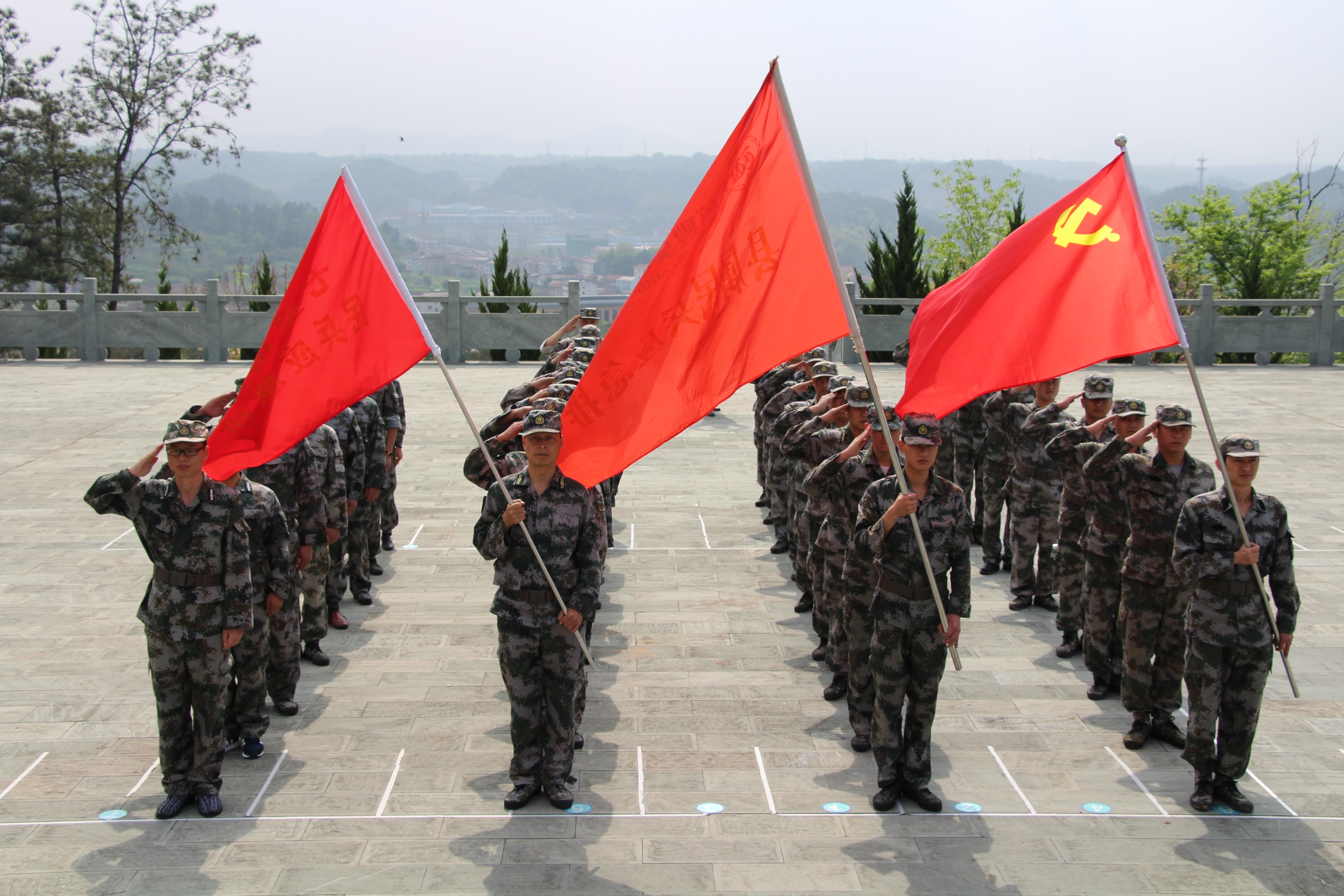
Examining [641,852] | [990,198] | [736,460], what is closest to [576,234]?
[990,198]

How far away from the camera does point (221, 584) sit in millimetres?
6156

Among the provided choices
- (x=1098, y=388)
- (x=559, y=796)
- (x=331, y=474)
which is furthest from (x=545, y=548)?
(x=1098, y=388)

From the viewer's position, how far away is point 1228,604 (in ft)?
20.2

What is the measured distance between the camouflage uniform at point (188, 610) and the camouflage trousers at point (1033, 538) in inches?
240

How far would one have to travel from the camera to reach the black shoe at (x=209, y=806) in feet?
19.8

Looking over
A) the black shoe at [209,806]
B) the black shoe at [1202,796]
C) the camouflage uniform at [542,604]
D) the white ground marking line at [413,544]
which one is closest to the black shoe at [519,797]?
Result: the camouflage uniform at [542,604]

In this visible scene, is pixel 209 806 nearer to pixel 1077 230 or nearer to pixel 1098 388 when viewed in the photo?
pixel 1077 230

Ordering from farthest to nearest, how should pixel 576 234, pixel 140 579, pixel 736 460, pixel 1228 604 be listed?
1. pixel 576 234
2. pixel 736 460
3. pixel 140 579
4. pixel 1228 604

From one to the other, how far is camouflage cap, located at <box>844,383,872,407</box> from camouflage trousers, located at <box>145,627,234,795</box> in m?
4.00

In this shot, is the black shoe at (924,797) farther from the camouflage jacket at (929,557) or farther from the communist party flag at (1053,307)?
the communist party flag at (1053,307)

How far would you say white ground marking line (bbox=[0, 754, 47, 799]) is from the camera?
631cm

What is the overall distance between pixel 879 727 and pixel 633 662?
261 cm

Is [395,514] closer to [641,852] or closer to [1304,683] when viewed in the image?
[641,852]

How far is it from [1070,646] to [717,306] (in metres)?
4.48
